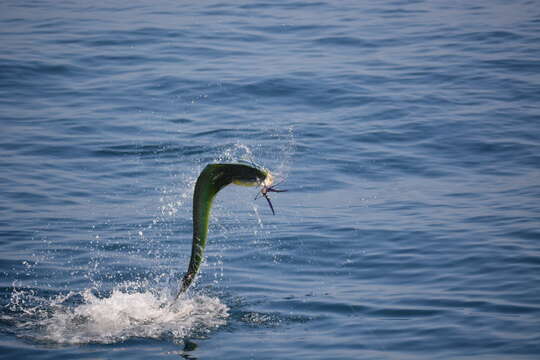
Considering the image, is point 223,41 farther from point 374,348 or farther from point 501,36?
point 374,348

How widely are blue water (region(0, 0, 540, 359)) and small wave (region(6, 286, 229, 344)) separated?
0.03 metres

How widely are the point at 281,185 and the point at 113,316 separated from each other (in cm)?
394

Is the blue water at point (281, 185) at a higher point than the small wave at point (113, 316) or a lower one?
higher

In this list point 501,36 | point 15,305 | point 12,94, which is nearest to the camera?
point 15,305

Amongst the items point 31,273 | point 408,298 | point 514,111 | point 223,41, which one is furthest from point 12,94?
point 408,298

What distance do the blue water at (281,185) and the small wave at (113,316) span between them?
0.03 m

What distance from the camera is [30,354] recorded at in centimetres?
778

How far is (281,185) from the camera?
472 inches

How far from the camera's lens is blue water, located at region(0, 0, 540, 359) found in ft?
27.7

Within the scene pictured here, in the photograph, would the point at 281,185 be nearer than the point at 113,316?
No

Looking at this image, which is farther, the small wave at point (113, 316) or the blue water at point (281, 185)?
the blue water at point (281, 185)

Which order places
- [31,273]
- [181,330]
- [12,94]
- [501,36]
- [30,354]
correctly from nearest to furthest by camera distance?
[30,354] < [181,330] < [31,273] < [12,94] < [501,36]

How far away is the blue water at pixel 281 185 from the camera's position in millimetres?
8445

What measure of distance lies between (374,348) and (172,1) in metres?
17.3
